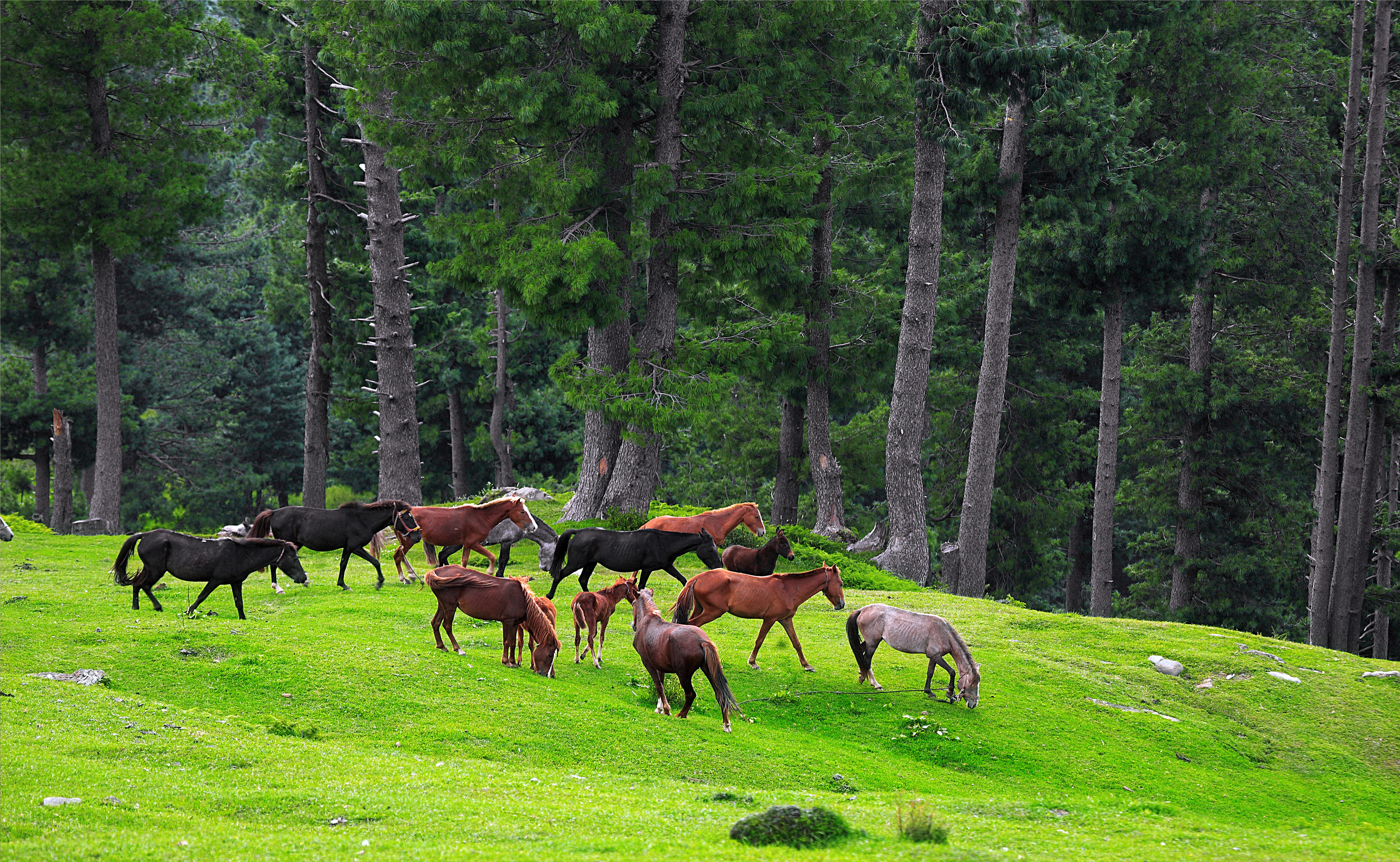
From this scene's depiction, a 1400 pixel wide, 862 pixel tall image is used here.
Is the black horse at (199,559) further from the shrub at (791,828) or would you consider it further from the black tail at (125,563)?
the shrub at (791,828)

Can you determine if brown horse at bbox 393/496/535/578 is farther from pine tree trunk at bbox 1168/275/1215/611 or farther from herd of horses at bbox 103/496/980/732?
pine tree trunk at bbox 1168/275/1215/611

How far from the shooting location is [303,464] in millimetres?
50312

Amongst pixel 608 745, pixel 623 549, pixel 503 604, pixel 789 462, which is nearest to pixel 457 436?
pixel 789 462

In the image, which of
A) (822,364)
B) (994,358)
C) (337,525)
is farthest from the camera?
(822,364)

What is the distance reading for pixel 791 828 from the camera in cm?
766

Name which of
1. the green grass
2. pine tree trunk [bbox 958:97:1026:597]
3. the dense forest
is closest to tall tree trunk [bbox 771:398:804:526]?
the dense forest

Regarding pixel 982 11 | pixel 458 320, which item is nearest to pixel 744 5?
A: pixel 982 11

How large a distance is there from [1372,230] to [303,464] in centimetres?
4201

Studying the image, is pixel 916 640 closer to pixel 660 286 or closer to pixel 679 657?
pixel 679 657

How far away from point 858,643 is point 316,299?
Answer: 22142 mm

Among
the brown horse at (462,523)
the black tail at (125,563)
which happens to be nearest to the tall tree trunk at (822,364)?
the brown horse at (462,523)

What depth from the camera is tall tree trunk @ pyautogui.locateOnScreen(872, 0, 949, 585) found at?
24.5 meters

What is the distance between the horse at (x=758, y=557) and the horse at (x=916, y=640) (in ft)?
8.60

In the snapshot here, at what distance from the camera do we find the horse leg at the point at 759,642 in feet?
45.3
